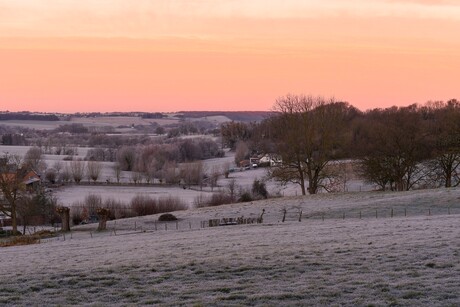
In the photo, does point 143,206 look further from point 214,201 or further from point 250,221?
point 250,221

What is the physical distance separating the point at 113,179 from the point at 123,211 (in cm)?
4802

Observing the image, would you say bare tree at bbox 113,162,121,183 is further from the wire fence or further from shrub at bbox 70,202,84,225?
the wire fence

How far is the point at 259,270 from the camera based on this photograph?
18469mm

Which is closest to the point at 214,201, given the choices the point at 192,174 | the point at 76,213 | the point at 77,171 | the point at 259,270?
the point at 76,213

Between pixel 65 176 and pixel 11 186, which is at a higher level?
pixel 11 186

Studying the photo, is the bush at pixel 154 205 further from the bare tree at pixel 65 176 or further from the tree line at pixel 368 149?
the bare tree at pixel 65 176

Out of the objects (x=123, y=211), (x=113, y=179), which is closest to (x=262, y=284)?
(x=123, y=211)

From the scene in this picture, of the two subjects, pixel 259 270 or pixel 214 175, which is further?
pixel 214 175

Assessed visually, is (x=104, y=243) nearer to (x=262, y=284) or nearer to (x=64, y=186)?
(x=262, y=284)

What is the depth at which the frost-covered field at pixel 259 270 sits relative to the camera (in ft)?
50.2

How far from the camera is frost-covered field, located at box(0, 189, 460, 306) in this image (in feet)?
50.2

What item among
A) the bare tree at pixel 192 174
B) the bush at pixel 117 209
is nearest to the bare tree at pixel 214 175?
the bare tree at pixel 192 174

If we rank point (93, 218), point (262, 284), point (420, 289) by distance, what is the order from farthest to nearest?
point (93, 218) → point (262, 284) → point (420, 289)

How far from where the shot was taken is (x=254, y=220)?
4138cm
